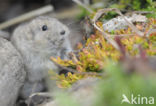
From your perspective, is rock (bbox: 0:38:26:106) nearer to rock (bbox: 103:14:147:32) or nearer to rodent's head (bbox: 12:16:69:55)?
rodent's head (bbox: 12:16:69:55)

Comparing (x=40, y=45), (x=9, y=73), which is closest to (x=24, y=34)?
(x=40, y=45)

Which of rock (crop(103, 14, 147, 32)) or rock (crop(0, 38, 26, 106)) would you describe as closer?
rock (crop(0, 38, 26, 106))

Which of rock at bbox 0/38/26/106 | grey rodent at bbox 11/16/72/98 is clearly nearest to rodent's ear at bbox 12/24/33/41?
grey rodent at bbox 11/16/72/98

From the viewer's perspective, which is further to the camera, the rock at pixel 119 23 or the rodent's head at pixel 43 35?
the rodent's head at pixel 43 35

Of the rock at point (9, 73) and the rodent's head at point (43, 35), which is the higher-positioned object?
the rodent's head at point (43, 35)

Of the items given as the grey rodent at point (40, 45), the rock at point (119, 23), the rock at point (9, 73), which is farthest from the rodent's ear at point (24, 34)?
the rock at point (119, 23)

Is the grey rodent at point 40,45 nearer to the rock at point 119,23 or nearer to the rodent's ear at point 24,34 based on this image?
the rodent's ear at point 24,34

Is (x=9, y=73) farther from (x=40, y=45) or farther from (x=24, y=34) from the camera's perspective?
(x=24, y=34)

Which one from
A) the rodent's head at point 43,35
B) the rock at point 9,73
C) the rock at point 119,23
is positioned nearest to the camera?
the rock at point 9,73
